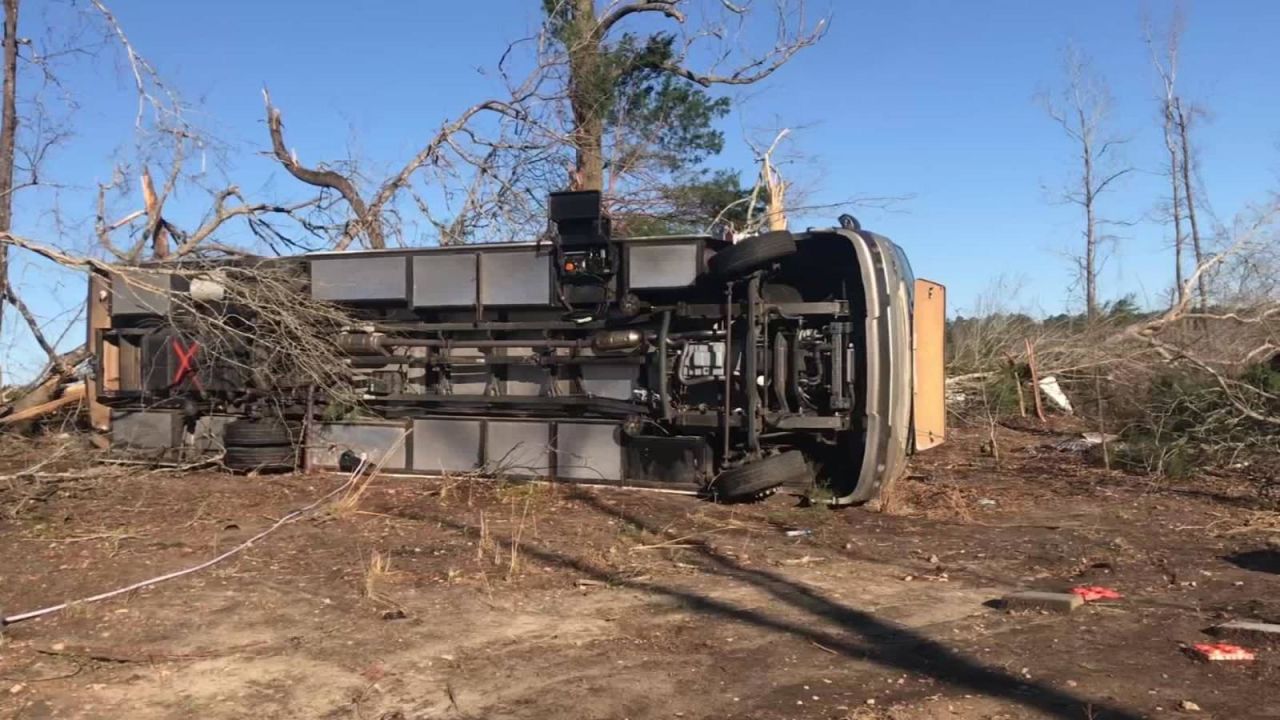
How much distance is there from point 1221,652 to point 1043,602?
100 cm

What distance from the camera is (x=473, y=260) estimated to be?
10.2 m

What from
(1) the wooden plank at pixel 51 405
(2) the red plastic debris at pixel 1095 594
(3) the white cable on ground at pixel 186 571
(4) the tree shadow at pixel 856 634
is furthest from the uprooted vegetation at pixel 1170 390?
(1) the wooden plank at pixel 51 405

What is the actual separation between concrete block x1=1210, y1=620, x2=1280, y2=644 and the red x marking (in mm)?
9358

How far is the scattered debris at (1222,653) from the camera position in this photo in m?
4.66

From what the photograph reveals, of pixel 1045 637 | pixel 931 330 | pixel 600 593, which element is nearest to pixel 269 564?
pixel 600 593

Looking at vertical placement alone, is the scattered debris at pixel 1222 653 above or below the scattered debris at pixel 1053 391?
below

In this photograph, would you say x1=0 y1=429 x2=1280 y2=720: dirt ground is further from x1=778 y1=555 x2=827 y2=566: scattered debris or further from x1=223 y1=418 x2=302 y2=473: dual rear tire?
x1=223 y1=418 x2=302 y2=473: dual rear tire

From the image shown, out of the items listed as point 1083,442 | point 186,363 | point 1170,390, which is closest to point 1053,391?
point 1083,442

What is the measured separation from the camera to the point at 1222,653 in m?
4.70

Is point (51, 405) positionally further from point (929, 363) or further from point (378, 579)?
point (929, 363)

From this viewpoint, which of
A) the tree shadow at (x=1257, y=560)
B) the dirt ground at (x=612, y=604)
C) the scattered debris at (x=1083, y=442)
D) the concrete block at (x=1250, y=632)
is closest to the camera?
the dirt ground at (x=612, y=604)

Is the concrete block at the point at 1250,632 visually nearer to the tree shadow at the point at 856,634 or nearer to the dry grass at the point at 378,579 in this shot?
the tree shadow at the point at 856,634

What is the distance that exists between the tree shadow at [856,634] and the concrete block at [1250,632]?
129 cm

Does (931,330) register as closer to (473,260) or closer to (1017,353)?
(473,260)
